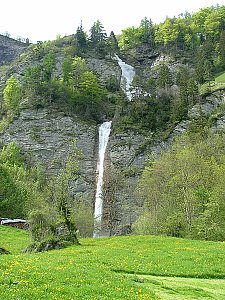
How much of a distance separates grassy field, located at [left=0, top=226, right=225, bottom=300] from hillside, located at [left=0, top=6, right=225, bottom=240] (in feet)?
41.1

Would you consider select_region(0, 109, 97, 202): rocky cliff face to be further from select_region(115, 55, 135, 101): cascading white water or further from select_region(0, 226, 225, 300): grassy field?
select_region(0, 226, 225, 300): grassy field

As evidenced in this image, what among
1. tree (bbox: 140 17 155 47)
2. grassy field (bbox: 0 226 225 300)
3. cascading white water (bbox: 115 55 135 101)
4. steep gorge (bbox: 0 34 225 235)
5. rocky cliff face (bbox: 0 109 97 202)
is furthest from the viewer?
tree (bbox: 140 17 155 47)

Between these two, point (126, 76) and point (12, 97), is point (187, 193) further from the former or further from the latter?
point (126, 76)

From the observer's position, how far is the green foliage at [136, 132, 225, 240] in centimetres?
4506

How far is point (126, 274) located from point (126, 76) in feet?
403

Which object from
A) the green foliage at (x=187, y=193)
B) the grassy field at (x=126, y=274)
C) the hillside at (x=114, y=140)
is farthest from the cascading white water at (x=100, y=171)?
the grassy field at (x=126, y=274)

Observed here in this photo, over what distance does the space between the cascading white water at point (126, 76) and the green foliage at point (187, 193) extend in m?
67.5

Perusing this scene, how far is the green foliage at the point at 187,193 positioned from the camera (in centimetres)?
4506

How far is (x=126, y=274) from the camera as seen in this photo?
877 inches

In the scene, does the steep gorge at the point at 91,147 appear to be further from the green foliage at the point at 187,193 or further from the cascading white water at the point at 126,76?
the green foliage at the point at 187,193

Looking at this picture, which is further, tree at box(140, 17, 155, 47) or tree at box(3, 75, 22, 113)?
tree at box(140, 17, 155, 47)

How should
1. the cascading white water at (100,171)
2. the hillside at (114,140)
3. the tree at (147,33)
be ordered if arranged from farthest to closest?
the tree at (147,33), the cascading white water at (100,171), the hillside at (114,140)

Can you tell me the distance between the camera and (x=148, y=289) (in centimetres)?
1838

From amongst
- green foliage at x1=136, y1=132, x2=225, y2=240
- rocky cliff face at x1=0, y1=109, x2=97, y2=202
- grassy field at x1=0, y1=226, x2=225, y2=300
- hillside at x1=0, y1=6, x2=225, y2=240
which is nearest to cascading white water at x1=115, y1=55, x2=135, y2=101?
hillside at x1=0, y1=6, x2=225, y2=240
